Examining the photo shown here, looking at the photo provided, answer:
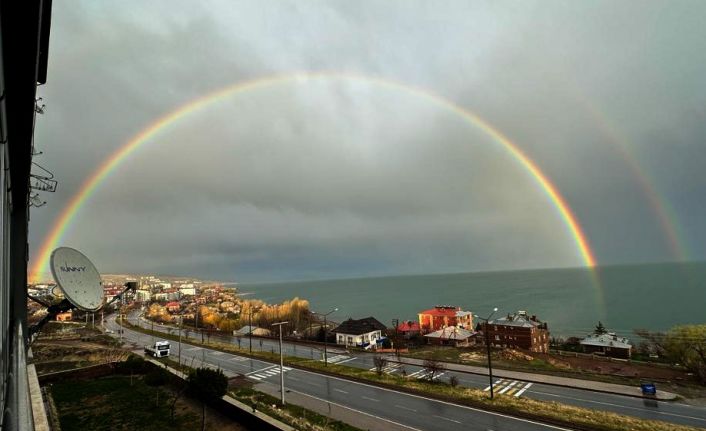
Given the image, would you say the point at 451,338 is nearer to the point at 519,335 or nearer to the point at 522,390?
the point at 519,335

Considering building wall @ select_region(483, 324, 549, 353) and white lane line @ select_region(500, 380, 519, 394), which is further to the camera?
building wall @ select_region(483, 324, 549, 353)

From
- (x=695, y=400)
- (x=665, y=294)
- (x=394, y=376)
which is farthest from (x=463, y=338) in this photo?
(x=665, y=294)

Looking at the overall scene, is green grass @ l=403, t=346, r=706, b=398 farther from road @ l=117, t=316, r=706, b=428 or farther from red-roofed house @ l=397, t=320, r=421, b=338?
red-roofed house @ l=397, t=320, r=421, b=338

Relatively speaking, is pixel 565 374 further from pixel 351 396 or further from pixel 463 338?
pixel 463 338

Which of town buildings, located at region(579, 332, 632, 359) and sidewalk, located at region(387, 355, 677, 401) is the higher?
sidewalk, located at region(387, 355, 677, 401)

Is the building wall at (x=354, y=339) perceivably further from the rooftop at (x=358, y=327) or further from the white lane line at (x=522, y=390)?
the white lane line at (x=522, y=390)

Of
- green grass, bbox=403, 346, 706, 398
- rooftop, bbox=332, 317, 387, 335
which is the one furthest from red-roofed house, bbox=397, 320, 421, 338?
green grass, bbox=403, 346, 706, 398
